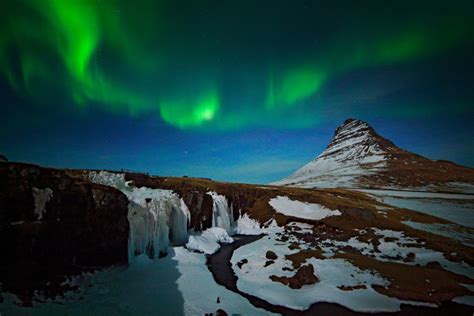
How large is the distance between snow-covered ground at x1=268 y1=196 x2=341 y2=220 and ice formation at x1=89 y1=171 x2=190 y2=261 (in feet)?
73.6

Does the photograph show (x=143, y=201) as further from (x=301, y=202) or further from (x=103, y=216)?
(x=301, y=202)

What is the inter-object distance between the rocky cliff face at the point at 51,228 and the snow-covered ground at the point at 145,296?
1445mm

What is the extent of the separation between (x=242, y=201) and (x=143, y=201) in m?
28.6

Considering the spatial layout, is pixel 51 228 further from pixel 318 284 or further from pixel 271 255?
pixel 318 284

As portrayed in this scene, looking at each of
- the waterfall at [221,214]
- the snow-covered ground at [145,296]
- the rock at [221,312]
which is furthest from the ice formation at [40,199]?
the waterfall at [221,214]

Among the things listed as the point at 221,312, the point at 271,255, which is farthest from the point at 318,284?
the point at 221,312

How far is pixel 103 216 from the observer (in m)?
23.4

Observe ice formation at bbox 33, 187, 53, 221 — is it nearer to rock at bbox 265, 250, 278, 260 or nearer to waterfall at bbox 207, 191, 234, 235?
rock at bbox 265, 250, 278, 260

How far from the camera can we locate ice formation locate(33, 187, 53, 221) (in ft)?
59.6

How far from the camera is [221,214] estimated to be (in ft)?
148

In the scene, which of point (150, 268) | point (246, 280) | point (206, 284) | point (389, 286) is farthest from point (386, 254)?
point (150, 268)

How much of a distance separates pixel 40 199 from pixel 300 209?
44.1 metres

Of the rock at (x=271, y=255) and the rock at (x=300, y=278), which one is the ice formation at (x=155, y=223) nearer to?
the rock at (x=271, y=255)

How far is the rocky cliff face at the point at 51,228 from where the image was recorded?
1578 cm
